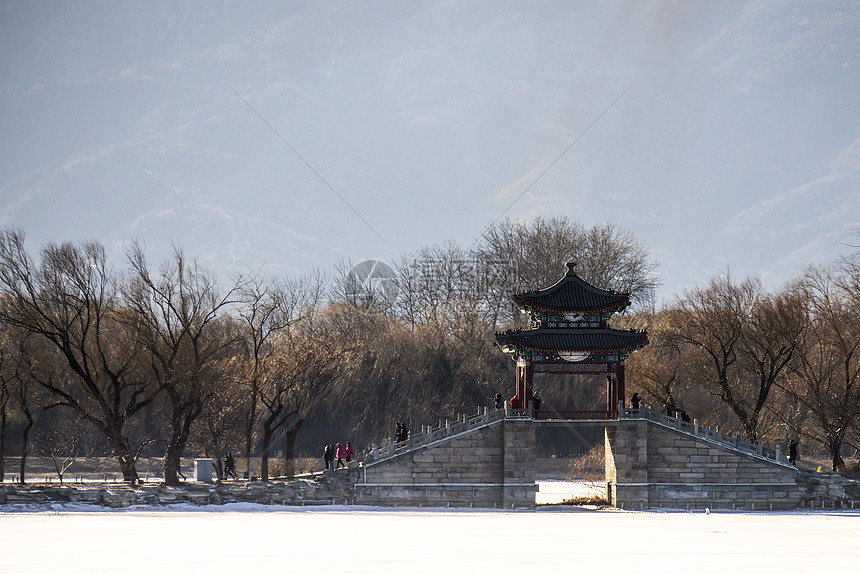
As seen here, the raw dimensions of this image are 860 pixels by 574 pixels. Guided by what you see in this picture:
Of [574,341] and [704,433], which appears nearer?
[704,433]

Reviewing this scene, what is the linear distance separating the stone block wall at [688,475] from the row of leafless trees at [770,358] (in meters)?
6.74

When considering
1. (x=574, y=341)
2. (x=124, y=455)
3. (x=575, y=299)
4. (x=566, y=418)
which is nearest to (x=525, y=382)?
(x=566, y=418)

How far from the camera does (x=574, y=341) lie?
4641cm

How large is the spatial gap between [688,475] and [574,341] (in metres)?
7.47

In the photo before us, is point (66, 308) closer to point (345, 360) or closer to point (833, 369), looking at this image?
point (345, 360)

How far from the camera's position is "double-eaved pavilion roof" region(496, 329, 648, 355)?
1816 inches

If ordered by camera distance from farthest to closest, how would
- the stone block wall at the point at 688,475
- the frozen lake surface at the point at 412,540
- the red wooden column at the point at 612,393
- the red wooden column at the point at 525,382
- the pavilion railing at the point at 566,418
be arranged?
the red wooden column at the point at 612,393 < the red wooden column at the point at 525,382 < the pavilion railing at the point at 566,418 < the stone block wall at the point at 688,475 < the frozen lake surface at the point at 412,540

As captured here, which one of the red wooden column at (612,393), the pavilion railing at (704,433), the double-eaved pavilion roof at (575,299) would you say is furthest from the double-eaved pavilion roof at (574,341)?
the pavilion railing at (704,433)

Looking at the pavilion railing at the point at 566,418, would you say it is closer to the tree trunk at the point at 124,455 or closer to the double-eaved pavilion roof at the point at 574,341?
the double-eaved pavilion roof at the point at 574,341

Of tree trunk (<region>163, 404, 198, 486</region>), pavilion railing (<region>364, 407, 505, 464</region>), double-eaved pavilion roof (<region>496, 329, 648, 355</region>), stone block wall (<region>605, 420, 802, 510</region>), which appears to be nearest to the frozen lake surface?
stone block wall (<region>605, 420, 802, 510</region>)

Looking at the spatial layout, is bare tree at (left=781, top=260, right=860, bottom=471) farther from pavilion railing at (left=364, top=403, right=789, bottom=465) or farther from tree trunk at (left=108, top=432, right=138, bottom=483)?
tree trunk at (left=108, top=432, right=138, bottom=483)

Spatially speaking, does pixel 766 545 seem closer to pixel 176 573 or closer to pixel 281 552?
pixel 281 552

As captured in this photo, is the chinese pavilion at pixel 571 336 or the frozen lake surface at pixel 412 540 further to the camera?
the chinese pavilion at pixel 571 336

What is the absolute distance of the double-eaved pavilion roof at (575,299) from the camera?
4675cm
